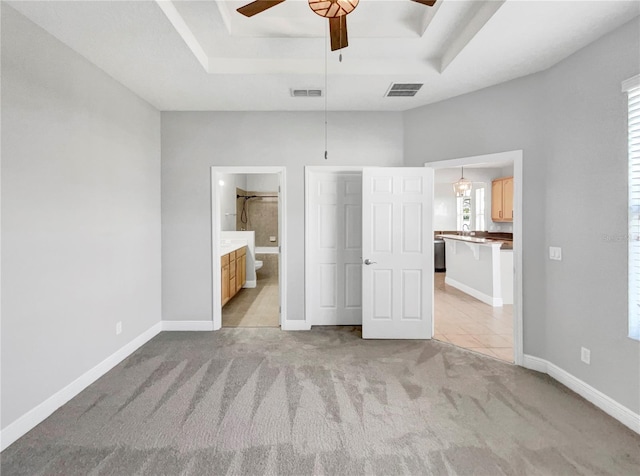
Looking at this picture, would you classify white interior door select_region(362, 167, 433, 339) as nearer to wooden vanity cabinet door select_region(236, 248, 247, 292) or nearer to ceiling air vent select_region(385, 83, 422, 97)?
ceiling air vent select_region(385, 83, 422, 97)

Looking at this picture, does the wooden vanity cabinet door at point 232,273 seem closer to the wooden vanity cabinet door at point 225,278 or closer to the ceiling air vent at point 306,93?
the wooden vanity cabinet door at point 225,278

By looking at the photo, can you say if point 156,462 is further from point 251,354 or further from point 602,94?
point 602,94

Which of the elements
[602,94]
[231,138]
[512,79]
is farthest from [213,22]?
[602,94]

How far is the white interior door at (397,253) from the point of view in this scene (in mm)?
3531

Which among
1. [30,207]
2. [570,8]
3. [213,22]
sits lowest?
[30,207]

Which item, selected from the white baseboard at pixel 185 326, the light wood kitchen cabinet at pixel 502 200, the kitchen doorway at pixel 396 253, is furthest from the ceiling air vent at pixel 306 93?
the light wood kitchen cabinet at pixel 502 200

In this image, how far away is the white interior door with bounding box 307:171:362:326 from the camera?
395cm

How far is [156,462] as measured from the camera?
5.76ft

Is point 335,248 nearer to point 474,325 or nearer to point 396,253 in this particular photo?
point 396,253

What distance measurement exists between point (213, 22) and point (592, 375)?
4097mm

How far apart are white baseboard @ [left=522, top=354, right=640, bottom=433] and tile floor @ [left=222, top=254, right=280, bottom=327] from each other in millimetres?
2907

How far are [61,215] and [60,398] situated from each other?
1396 mm

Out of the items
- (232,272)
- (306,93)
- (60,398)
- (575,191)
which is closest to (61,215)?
(60,398)

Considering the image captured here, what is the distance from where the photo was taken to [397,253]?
11.7 feet
